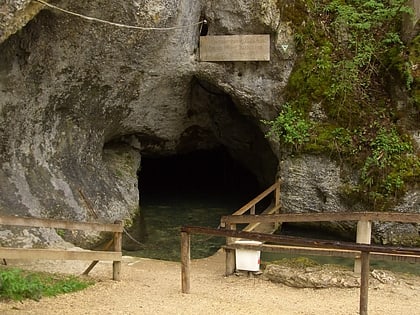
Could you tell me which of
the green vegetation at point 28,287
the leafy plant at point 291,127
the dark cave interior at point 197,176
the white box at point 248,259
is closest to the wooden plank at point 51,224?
the green vegetation at point 28,287

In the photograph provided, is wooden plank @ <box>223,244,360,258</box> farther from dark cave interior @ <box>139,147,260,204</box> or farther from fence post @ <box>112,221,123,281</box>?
dark cave interior @ <box>139,147,260,204</box>

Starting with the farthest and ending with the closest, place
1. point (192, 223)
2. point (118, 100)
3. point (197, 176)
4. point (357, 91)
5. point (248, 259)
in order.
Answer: point (197, 176) → point (192, 223) → point (118, 100) → point (357, 91) → point (248, 259)

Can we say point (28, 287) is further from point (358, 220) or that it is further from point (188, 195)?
point (188, 195)

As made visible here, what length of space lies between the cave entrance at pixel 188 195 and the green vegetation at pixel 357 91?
3.16 meters

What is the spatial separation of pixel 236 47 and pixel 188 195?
650cm

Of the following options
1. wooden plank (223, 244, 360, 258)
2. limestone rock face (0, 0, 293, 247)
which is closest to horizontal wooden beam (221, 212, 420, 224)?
wooden plank (223, 244, 360, 258)

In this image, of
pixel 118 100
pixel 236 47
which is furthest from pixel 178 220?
pixel 236 47

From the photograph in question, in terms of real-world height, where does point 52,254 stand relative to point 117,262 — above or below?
above

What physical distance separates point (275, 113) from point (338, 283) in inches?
237

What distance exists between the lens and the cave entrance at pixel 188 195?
12008mm

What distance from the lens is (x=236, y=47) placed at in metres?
12.3

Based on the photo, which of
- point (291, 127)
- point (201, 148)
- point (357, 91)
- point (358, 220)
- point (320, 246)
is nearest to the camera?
point (320, 246)

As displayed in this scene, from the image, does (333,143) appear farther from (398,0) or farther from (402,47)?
(398,0)

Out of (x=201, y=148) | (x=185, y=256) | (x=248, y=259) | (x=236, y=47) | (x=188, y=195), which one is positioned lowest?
(x=188, y=195)
